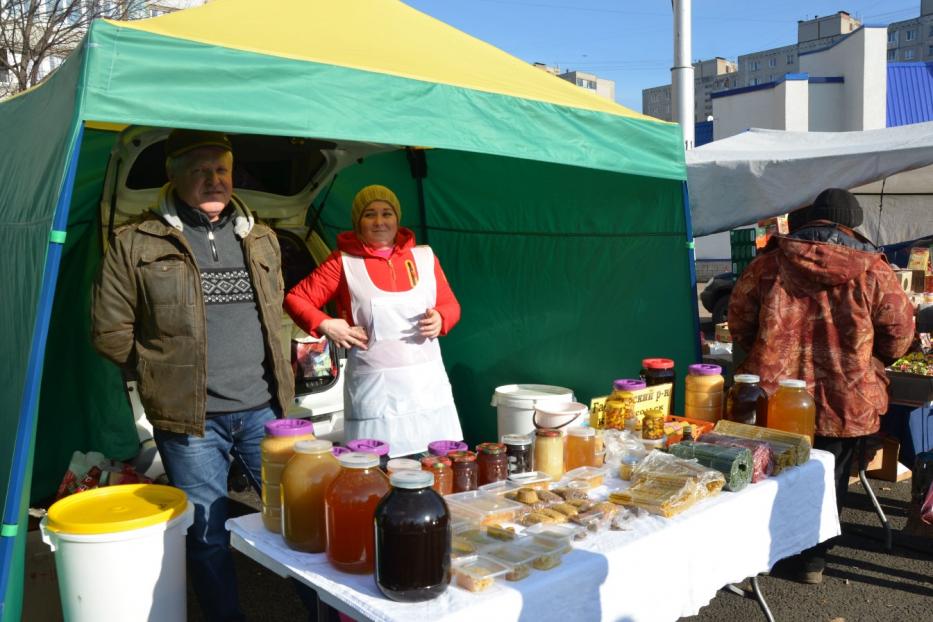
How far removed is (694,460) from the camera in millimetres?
2367

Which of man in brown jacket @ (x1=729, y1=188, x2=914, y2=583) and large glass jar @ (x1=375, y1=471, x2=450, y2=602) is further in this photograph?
man in brown jacket @ (x1=729, y1=188, x2=914, y2=583)


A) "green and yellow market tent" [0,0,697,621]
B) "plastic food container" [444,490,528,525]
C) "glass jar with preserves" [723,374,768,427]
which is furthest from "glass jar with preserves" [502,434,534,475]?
"green and yellow market tent" [0,0,697,621]

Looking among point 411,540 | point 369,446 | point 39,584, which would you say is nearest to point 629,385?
point 369,446

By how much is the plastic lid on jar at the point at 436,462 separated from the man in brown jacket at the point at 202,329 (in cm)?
75

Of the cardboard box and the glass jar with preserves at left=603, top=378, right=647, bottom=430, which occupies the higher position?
the glass jar with preserves at left=603, top=378, right=647, bottom=430

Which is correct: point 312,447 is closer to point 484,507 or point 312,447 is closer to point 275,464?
point 275,464

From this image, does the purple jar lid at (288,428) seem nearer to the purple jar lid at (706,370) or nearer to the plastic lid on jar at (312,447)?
the plastic lid on jar at (312,447)

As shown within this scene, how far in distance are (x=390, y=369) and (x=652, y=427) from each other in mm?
1042

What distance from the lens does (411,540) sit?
5.07 feet

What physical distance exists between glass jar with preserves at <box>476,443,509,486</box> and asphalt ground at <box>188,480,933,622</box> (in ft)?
4.69

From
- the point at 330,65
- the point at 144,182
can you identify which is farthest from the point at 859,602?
the point at 144,182

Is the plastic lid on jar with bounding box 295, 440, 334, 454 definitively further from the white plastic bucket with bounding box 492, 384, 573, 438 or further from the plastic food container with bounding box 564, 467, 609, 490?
the white plastic bucket with bounding box 492, 384, 573, 438

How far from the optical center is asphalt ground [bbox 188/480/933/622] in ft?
10.5

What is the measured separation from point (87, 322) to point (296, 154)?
1.52m
